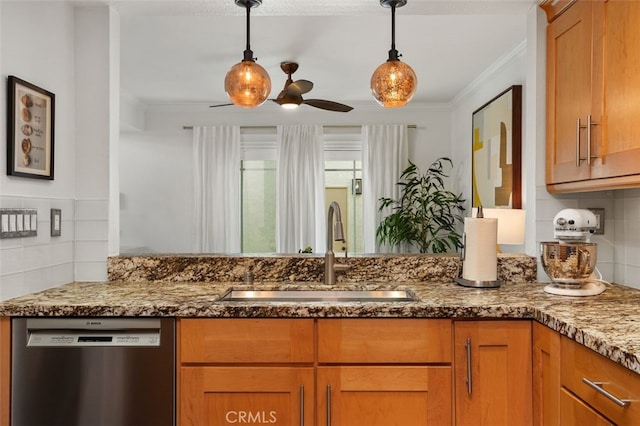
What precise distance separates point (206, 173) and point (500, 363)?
428 cm

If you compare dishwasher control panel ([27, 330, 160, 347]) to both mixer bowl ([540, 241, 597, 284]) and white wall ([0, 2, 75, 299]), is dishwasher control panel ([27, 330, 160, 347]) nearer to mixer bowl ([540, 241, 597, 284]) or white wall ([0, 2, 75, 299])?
white wall ([0, 2, 75, 299])

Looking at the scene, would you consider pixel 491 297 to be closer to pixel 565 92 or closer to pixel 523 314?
Result: pixel 523 314

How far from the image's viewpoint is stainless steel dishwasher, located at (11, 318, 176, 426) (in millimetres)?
1630

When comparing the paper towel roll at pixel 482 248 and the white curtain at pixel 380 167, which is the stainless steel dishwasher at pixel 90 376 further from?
the white curtain at pixel 380 167

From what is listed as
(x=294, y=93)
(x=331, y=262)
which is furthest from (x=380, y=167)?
(x=331, y=262)

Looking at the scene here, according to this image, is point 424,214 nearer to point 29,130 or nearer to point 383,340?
point 383,340

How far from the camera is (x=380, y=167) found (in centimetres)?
529

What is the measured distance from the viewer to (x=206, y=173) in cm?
538

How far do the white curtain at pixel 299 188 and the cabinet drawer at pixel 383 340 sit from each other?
3695 mm

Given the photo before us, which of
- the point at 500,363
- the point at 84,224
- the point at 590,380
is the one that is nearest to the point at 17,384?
the point at 84,224

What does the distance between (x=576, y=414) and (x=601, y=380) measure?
183 mm

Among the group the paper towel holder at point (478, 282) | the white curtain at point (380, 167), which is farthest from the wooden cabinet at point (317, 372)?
the white curtain at point (380, 167)

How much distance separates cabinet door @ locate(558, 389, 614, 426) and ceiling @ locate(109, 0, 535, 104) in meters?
1.67

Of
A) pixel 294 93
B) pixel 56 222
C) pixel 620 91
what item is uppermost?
pixel 294 93
